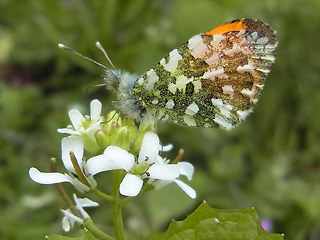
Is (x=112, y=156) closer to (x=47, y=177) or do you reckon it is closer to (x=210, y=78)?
(x=47, y=177)

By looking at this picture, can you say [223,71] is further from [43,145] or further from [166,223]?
[43,145]

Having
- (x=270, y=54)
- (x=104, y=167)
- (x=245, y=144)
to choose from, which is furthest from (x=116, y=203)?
(x=245, y=144)

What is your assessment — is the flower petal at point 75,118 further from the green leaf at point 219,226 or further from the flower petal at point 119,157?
the green leaf at point 219,226

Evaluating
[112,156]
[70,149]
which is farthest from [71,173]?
[112,156]

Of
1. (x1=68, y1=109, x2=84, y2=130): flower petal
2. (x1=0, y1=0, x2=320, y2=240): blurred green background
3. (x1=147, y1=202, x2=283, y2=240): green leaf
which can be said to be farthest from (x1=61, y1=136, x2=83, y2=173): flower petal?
(x1=0, y1=0, x2=320, y2=240): blurred green background

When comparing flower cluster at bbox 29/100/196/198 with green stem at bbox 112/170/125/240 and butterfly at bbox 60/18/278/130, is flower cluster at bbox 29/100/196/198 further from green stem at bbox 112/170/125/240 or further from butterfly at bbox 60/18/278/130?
butterfly at bbox 60/18/278/130

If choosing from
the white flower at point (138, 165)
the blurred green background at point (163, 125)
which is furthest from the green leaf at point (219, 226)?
the blurred green background at point (163, 125)
